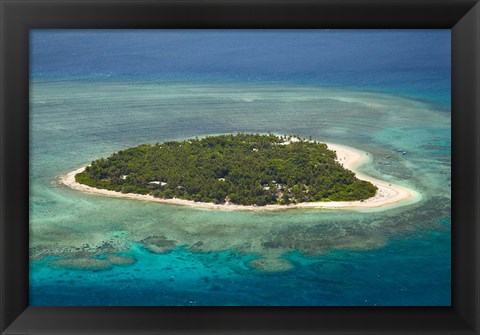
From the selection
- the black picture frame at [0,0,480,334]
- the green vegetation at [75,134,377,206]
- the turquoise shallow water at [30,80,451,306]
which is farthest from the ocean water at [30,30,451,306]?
the black picture frame at [0,0,480,334]

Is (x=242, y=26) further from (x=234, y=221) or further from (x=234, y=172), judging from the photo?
(x=234, y=172)

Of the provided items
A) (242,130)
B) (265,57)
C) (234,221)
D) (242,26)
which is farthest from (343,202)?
A: (242,26)

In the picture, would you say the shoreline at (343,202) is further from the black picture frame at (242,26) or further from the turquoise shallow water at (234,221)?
the black picture frame at (242,26)

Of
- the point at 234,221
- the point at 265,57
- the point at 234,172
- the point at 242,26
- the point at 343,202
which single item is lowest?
the point at 234,221

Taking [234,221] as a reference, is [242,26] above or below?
above

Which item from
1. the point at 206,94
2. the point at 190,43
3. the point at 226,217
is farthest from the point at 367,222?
the point at 190,43

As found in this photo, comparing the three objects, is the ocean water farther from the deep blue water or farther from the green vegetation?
the green vegetation

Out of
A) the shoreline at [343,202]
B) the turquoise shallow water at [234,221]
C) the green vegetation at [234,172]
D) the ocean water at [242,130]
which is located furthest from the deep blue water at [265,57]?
the shoreline at [343,202]
